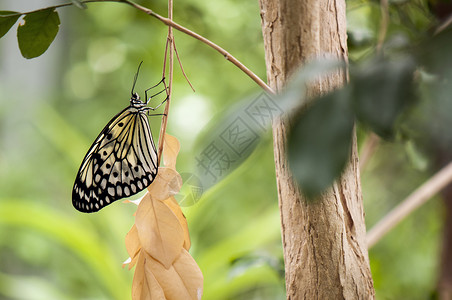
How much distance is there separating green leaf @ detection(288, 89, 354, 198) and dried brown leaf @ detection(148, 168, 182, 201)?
20cm

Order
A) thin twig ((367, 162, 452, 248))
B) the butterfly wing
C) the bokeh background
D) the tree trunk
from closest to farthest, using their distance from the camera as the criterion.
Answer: the tree trunk, the butterfly wing, thin twig ((367, 162, 452, 248)), the bokeh background

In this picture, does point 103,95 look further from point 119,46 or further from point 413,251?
point 413,251

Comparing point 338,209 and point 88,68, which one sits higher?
point 88,68

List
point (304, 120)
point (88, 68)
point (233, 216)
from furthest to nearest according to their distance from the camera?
point (88, 68) → point (233, 216) → point (304, 120)

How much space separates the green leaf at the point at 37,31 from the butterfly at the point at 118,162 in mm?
95

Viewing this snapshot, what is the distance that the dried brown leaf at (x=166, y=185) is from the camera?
0.36 metres

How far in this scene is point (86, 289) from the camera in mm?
2180

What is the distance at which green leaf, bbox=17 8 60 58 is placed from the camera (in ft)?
1.20

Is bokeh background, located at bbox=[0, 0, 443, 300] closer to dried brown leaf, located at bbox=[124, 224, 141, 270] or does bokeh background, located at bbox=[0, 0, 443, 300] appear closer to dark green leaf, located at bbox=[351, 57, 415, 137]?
dried brown leaf, located at bbox=[124, 224, 141, 270]

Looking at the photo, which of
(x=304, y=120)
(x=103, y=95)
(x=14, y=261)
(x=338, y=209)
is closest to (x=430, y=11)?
(x=338, y=209)

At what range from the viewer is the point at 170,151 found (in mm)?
390

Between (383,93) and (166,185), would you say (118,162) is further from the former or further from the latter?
(383,93)

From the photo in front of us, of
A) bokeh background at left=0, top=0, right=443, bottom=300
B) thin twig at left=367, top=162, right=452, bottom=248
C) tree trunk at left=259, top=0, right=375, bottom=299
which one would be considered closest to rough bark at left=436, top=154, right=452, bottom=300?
thin twig at left=367, top=162, right=452, bottom=248

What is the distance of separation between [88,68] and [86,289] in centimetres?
108
